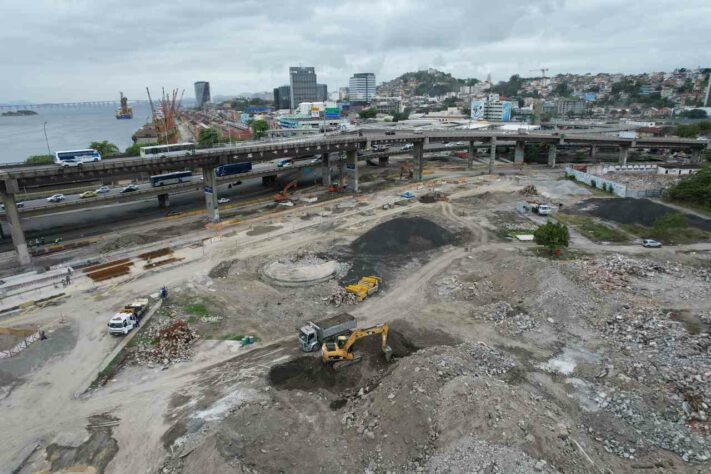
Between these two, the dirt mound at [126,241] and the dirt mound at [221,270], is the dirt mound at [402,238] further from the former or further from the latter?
the dirt mound at [126,241]

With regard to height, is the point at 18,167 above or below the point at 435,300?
above

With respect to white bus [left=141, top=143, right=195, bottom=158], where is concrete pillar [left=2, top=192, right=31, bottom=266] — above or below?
below

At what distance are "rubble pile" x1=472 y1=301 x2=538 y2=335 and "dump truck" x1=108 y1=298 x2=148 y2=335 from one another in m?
26.9

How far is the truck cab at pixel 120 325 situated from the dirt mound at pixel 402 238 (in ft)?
79.1

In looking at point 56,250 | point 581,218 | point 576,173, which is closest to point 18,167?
point 56,250

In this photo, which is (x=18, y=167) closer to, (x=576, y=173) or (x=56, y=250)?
(x=56, y=250)

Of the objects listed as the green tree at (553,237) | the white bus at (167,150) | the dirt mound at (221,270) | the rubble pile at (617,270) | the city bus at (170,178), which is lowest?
the dirt mound at (221,270)

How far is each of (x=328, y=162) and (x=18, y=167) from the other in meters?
46.2

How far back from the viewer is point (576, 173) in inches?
3504

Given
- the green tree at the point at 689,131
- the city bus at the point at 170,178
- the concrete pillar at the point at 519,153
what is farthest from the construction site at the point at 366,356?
the green tree at the point at 689,131

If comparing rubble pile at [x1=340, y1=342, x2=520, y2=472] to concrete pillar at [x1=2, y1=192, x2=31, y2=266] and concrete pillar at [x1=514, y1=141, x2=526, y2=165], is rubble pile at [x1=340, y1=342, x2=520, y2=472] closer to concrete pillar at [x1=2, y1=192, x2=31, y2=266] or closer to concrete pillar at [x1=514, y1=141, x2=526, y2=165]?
concrete pillar at [x1=2, y1=192, x2=31, y2=266]

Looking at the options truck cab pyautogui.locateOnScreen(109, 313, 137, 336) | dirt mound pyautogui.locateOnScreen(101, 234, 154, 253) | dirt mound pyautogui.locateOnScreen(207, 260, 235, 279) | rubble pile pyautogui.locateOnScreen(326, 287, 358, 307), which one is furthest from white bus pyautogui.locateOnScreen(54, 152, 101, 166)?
rubble pile pyautogui.locateOnScreen(326, 287, 358, 307)

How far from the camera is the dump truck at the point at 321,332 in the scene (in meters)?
29.3

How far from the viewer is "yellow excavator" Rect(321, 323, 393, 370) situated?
91.0ft
